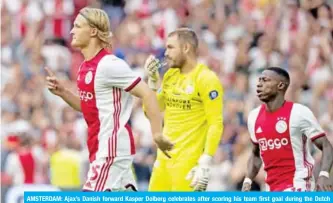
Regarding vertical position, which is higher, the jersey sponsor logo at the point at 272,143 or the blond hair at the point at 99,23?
the blond hair at the point at 99,23

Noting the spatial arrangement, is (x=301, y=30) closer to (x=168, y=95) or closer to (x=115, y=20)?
(x=115, y=20)

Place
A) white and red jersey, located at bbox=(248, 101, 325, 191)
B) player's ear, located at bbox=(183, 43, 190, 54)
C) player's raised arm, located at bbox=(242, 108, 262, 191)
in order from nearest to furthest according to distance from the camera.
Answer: white and red jersey, located at bbox=(248, 101, 325, 191)
player's ear, located at bbox=(183, 43, 190, 54)
player's raised arm, located at bbox=(242, 108, 262, 191)

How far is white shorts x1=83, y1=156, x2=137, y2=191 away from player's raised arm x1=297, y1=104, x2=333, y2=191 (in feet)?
6.39

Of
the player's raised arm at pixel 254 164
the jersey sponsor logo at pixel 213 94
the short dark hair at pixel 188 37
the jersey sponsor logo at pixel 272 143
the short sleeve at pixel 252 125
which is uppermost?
the short dark hair at pixel 188 37

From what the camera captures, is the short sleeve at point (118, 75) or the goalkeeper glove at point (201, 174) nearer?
the short sleeve at point (118, 75)

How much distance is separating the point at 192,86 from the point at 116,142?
171cm

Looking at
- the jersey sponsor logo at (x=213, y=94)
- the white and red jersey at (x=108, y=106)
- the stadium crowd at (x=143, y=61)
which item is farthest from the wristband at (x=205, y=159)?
the stadium crowd at (x=143, y=61)

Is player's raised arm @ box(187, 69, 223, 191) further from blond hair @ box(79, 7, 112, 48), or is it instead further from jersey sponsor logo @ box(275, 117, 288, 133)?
blond hair @ box(79, 7, 112, 48)

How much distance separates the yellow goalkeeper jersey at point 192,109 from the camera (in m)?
13.0

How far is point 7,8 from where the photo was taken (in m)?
24.9

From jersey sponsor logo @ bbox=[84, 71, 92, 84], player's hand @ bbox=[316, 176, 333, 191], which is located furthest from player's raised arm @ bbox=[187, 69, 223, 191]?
jersey sponsor logo @ bbox=[84, 71, 92, 84]

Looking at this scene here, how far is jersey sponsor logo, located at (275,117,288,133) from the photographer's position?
1310 centimetres

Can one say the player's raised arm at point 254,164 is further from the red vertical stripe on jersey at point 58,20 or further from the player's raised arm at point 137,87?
the red vertical stripe on jersey at point 58,20

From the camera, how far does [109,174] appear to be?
11641mm
